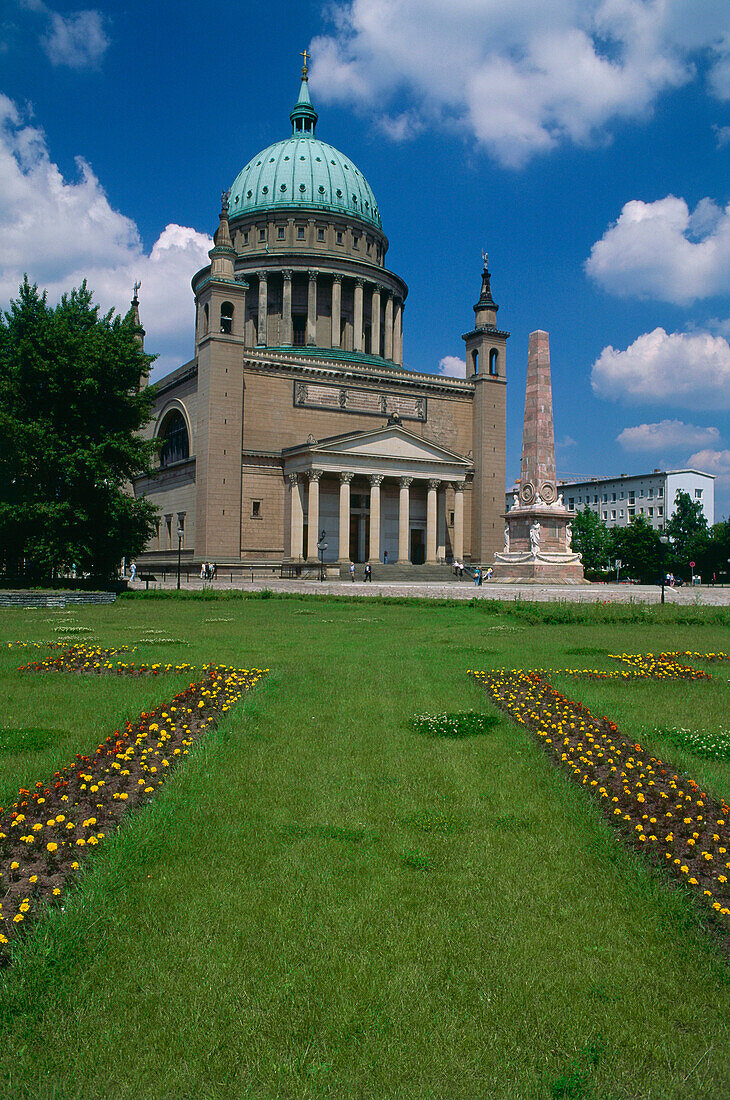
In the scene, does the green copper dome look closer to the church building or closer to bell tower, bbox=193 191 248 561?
the church building

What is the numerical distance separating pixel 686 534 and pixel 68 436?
89.8m

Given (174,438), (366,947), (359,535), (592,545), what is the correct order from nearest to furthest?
(366,947) < (359,535) < (174,438) < (592,545)

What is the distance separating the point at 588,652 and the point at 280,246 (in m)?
73.6

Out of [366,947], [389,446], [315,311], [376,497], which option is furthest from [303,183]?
[366,947]

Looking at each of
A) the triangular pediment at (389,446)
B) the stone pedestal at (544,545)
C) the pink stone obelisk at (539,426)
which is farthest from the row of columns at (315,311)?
the stone pedestal at (544,545)

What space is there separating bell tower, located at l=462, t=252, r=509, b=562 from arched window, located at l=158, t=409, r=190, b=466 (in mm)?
27033

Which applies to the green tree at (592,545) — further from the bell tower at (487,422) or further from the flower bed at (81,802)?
the flower bed at (81,802)

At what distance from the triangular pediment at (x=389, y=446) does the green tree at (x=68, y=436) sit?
2588cm

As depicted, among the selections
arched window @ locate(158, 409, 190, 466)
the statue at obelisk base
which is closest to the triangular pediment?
arched window @ locate(158, 409, 190, 466)

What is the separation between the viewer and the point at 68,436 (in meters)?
37.5

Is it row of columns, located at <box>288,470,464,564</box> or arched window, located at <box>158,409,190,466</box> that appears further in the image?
arched window, located at <box>158,409,190,466</box>

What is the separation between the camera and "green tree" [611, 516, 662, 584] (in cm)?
9862

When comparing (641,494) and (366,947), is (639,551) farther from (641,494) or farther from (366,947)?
(366,947)

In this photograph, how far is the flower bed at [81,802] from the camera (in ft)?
17.3
